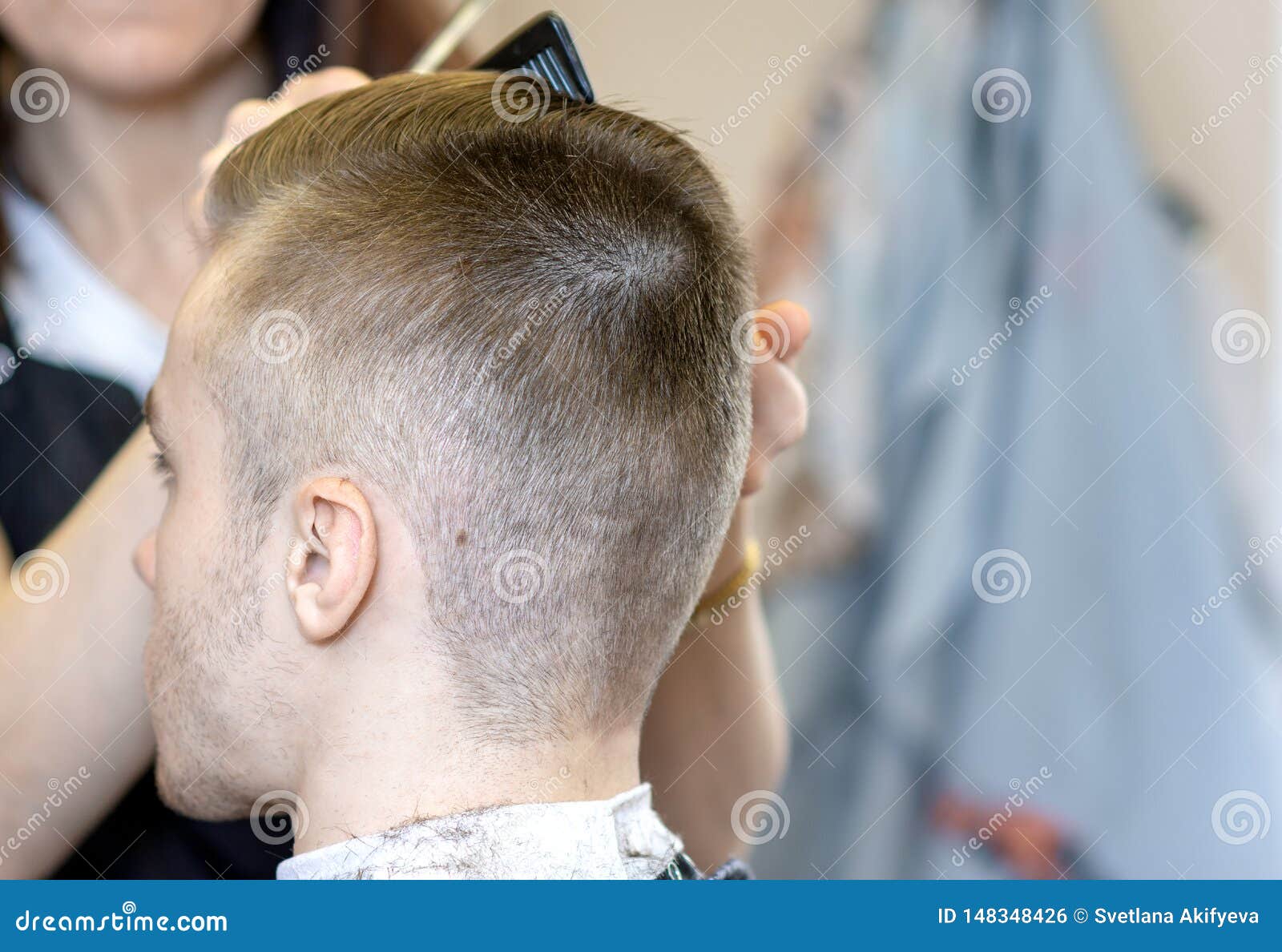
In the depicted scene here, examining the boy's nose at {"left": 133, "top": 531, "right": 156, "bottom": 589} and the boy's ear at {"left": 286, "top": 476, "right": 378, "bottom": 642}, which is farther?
the boy's nose at {"left": 133, "top": 531, "right": 156, "bottom": 589}

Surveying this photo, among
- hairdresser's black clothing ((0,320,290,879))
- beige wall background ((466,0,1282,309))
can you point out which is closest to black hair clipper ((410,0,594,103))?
hairdresser's black clothing ((0,320,290,879))

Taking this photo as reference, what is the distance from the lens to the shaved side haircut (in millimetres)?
703

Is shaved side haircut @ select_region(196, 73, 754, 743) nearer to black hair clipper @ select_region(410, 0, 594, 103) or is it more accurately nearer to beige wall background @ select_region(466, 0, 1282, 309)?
black hair clipper @ select_region(410, 0, 594, 103)

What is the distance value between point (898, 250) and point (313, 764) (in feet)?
4.10

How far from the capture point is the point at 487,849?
0.69 meters

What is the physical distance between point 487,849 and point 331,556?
212 millimetres

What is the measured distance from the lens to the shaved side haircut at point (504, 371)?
2.31 ft

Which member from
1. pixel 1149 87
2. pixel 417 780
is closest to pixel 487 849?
pixel 417 780

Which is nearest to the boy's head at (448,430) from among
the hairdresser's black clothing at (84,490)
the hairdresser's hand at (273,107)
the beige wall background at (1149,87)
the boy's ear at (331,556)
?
the boy's ear at (331,556)

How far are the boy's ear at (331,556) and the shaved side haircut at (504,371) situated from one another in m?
0.02

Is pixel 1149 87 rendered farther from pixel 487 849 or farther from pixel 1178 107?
pixel 487 849

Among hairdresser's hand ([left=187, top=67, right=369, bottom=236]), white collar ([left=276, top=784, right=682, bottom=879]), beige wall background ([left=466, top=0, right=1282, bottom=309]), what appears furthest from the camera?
beige wall background ([left=466, top=0, right=1282, bottom=309])

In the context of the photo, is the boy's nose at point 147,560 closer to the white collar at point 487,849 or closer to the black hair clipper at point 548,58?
the white collar at point 487,849
